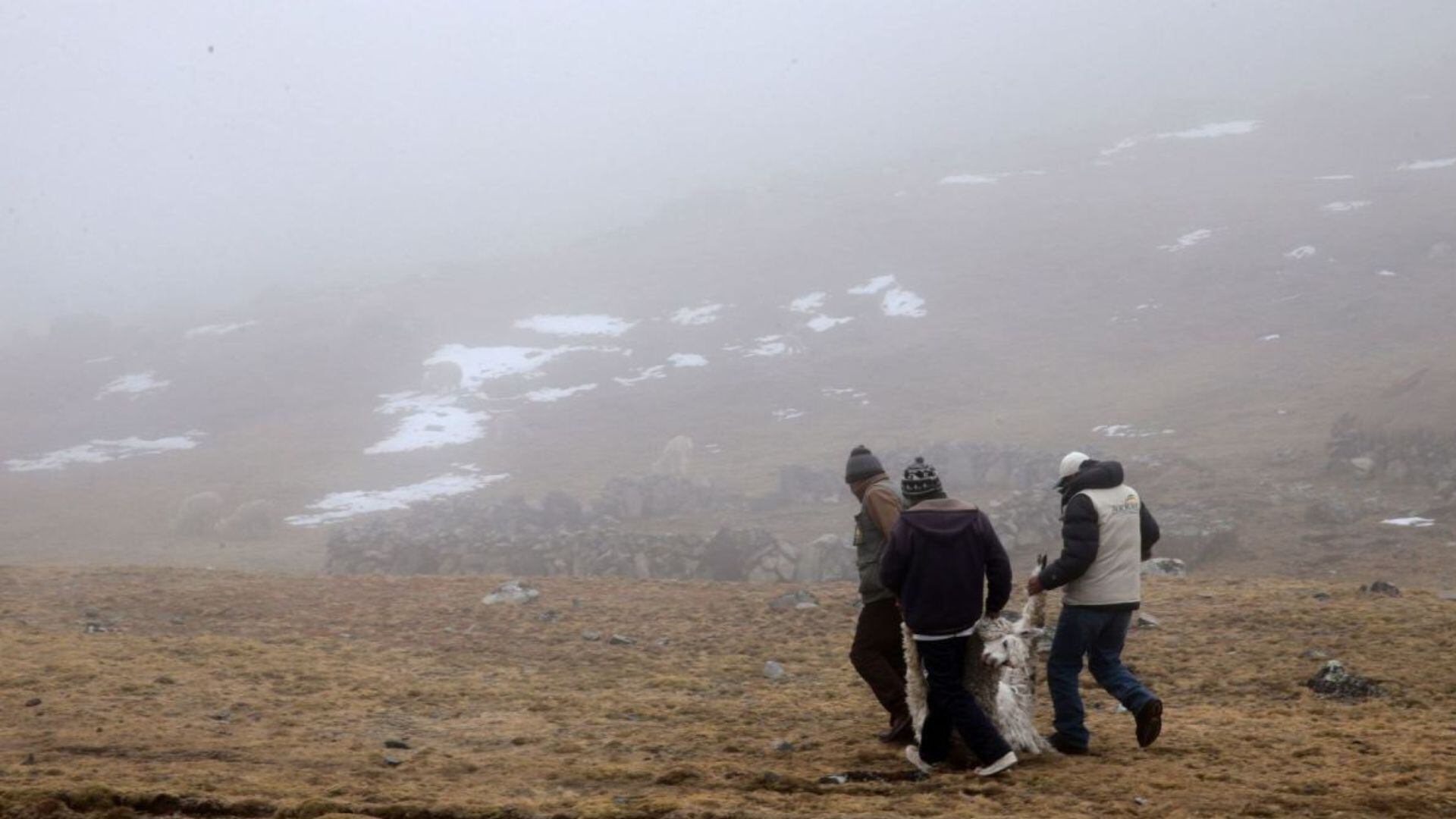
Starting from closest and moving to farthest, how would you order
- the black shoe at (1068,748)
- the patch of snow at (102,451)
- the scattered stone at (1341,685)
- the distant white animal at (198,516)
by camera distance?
the black shoe at (1068,748), the scattered stone at (1341,685), the distant white animal at (198,516), the patch of snow at (102,451)

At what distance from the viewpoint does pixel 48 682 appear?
9297 mm

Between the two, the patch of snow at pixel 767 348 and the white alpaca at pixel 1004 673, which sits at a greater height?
the patch of snow at pixel 767 348

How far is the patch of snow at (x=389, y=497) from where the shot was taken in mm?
30359

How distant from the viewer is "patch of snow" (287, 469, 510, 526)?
30.4 meters

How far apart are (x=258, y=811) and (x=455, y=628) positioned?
6490 mm

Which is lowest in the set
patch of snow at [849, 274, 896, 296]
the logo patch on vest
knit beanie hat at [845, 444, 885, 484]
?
the logo patch on vest

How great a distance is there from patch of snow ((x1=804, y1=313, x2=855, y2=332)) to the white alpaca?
40.9m

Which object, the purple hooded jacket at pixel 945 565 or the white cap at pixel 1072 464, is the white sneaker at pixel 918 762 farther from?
the white cap at pixel 1072 464

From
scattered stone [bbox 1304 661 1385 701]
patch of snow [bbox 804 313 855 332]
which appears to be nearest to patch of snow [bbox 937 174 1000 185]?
patch of snow [bbox 804 313 855 332]

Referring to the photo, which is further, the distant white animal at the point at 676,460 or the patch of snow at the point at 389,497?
the distant white animal at the point at 676,460

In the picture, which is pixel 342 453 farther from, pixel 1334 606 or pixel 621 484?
pixel 1334 606

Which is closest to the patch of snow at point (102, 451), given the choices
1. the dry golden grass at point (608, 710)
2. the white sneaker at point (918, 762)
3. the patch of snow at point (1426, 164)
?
the dry golden grass at point (608, 710)

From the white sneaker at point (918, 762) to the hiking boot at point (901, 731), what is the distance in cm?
54

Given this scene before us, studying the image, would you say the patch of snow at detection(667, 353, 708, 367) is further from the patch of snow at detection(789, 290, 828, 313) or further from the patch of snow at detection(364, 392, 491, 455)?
the patch of snow at detection(364, 392, 491, 455)
